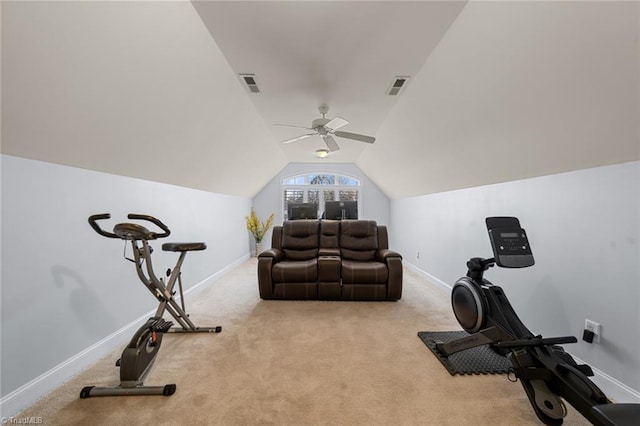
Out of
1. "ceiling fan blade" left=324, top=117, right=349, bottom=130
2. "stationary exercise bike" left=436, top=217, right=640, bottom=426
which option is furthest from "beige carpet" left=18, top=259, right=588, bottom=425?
"ceiling fan blade" left=324, top=117, right=349, bottom=130

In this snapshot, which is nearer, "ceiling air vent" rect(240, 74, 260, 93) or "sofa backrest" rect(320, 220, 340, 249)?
"ceiling air vent" rect(240, 74, 260, 93)

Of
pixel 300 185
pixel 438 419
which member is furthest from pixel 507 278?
pixel 300 185

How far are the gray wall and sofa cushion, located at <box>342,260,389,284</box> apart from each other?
381cm

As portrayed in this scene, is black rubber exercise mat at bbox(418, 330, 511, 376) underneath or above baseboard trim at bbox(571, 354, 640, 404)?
underneath

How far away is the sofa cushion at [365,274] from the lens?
3312mm

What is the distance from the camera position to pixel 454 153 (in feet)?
9.89

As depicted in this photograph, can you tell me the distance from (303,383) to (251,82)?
9.14 feet

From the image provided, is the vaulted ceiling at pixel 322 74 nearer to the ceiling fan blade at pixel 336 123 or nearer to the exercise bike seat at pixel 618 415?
the ceiling fan blade at pixel 336 123

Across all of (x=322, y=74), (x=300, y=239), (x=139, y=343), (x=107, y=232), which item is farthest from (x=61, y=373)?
(x=322, y=74)

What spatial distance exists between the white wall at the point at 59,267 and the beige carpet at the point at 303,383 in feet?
1.00

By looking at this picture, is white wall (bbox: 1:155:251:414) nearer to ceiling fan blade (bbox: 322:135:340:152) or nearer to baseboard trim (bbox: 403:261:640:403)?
ceiling fan blade (bbox: 322:135:340:152)

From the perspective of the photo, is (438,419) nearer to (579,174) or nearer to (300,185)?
(579,174)

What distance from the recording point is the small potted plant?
6.44 metres

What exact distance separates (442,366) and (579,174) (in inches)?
71.4
